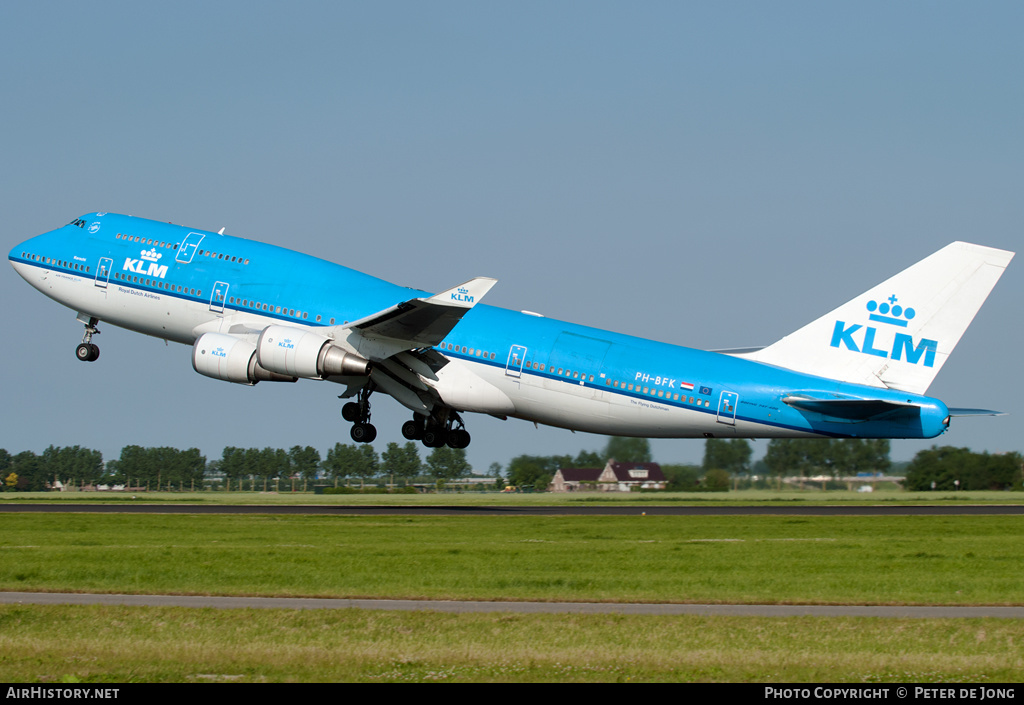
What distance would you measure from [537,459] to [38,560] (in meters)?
48.5

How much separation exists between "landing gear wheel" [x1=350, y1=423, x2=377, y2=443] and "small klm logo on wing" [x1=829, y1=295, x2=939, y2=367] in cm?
1834

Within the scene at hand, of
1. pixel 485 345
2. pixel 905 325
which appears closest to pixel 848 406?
pixel 905 325

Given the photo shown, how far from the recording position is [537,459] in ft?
237

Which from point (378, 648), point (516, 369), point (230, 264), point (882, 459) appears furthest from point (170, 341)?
point (882, 459)

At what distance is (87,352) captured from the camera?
4862cm

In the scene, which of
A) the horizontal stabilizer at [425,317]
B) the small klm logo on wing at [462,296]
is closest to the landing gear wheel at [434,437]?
the horizontal stabilizer at [425,317]

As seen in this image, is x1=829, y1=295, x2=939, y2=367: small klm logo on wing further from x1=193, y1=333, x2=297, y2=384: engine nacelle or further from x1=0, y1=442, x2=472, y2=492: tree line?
x1=0, y1=442, x2=472, y2=492: tree line

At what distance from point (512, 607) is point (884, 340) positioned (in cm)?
2477

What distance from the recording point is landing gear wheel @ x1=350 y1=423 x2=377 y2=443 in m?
44.9

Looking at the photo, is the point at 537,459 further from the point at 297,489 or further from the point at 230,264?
the point at 230,264

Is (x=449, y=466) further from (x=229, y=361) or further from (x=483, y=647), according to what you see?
(x=483, y=647)

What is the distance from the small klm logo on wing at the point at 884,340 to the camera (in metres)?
38.7

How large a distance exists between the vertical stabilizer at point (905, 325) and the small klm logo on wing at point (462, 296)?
12162 millimetres

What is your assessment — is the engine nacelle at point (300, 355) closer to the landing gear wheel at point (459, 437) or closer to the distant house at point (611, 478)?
the landing gear wheel at point (459, 437)
